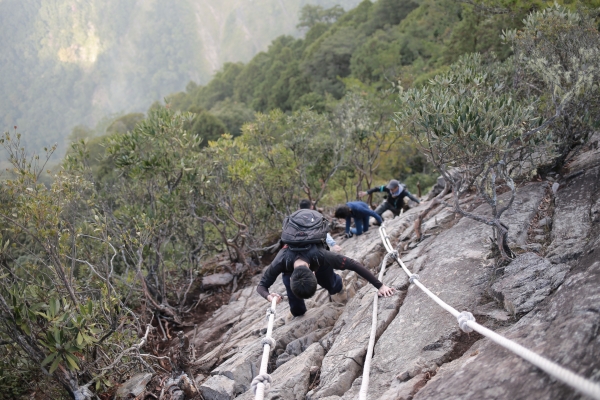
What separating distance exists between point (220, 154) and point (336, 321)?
22.9 feet

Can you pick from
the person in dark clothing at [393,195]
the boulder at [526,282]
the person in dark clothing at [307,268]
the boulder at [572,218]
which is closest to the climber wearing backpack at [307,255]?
the person in dark clothing at [307,268]

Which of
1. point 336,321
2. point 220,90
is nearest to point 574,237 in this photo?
point 336,321

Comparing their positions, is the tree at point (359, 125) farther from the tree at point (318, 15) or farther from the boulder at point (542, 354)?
the tree at point (318, 15)

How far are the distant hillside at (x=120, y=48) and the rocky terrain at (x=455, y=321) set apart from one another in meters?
131

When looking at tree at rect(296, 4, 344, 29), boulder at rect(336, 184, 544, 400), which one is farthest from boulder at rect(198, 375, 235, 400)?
tree at rect(296, 4, 344, 29)

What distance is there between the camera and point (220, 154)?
1169cm

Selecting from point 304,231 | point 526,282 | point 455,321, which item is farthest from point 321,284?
point 526,282

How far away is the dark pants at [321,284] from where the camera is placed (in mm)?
6195

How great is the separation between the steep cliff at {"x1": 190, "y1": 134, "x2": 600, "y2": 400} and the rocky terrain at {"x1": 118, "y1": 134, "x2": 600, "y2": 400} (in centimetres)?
1

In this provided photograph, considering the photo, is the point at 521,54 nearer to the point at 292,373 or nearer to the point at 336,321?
the point at 336,321

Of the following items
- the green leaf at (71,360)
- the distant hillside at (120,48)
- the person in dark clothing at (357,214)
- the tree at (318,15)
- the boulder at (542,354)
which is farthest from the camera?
the distant hillside at (120,48)

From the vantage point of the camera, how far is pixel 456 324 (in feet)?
14.1

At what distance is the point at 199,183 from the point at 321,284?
5914 millimetres

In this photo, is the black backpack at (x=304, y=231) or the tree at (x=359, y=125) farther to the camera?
the tree at (x=359, y=125)
